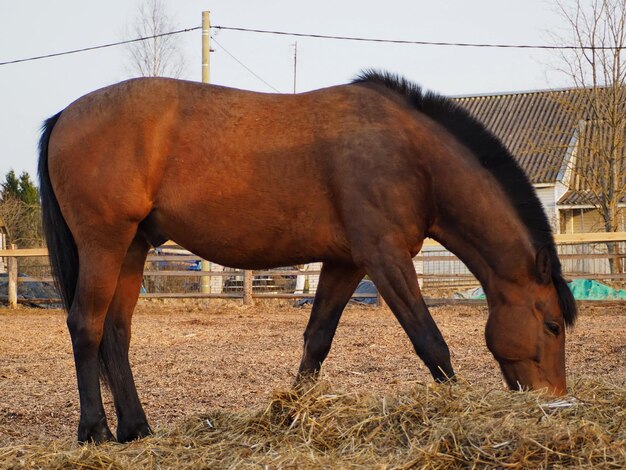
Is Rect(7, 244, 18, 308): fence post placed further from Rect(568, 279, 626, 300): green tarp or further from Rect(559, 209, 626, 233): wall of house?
Rect(559, 209, 626, 233): wall of house

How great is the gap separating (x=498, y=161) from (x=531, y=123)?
28.1 m

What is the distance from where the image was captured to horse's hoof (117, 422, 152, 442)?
4.54 metres

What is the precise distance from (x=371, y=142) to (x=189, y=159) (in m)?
1.00

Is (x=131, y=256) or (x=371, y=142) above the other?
(x=371, y=142)

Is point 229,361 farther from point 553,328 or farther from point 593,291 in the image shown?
point 593,291

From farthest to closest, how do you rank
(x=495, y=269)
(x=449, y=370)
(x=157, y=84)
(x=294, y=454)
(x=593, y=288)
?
1. (x=593, y=288)
2. (x=157, y=84)
3. (x=495, y=269)
4. (x=449, y=370)
5. (x=294, y=454)

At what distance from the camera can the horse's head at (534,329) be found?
4422 mm

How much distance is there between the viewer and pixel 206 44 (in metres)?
19.8

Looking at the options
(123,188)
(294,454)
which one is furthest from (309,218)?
(294,454)

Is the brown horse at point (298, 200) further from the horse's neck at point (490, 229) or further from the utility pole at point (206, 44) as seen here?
the utility pole at point (206, 44)

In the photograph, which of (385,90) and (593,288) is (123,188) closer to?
(385,90)

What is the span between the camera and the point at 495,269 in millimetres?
4539

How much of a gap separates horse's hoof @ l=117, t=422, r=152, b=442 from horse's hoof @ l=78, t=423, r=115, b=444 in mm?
123

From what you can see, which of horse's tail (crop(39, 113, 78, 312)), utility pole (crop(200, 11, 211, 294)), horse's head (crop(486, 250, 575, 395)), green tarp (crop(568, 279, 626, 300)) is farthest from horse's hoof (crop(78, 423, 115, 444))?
utility pole (crop(200, 11, 211, 294))
